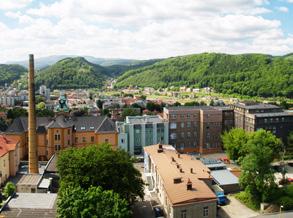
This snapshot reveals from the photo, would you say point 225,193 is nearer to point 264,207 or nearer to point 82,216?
point 264,207

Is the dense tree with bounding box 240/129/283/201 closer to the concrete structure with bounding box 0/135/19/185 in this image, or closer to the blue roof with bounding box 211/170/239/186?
the blue roof with bounding box 211/170/239/186

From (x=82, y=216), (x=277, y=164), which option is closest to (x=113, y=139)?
(x=277, y=164)

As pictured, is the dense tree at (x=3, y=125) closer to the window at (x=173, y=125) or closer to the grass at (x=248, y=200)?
the window at (x=173, y=125)

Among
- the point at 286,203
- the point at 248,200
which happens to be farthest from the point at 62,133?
the point at 286,203

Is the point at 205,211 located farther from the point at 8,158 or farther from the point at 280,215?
the point at 8,158

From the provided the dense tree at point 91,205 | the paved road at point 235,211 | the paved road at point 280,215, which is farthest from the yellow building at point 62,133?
the dense tree at point 91,205
